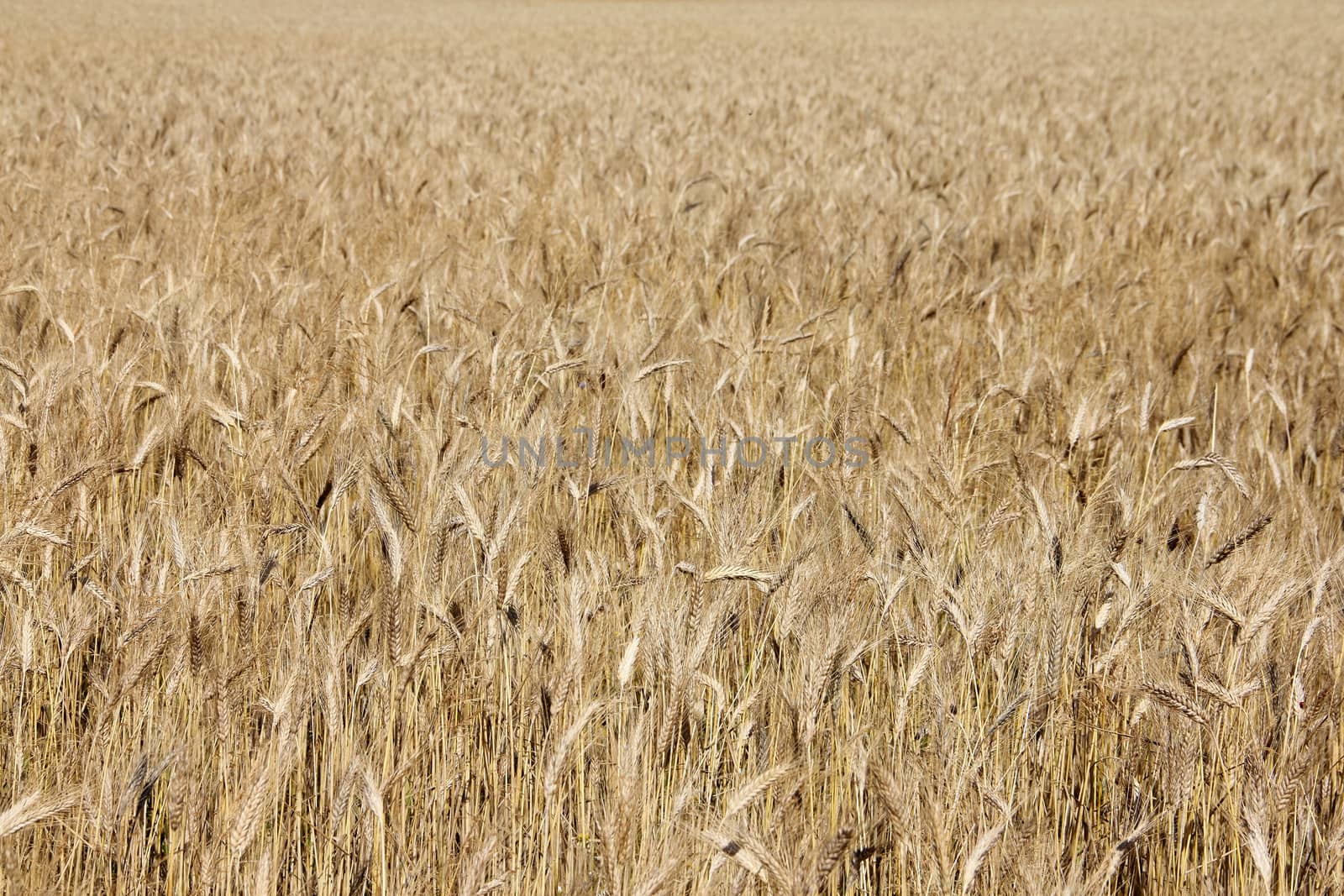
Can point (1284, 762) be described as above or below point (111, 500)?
above

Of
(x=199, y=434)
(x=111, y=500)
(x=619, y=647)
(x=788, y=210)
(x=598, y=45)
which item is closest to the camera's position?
(x=619, y=647)

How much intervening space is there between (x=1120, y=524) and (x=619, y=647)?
2.51 ft

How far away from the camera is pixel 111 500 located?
1.85 m

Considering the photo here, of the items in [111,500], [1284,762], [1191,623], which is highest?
[1191,623]

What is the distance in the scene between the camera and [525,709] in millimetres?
1336

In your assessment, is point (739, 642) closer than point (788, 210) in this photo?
Yes

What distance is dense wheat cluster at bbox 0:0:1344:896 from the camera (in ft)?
3.77

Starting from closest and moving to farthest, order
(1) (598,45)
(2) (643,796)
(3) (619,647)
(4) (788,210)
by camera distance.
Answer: (2) (643,796)
(3) (619,647)
(4) (788,210)
(1) (598,45)

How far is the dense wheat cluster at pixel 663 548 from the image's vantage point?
115cm

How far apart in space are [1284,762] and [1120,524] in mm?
458

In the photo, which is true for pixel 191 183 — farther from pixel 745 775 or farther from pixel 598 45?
pixel 598 45

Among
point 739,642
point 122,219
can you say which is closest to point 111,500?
point 739,642

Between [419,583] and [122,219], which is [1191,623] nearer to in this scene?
[419,583]

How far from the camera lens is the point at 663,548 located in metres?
1.57
